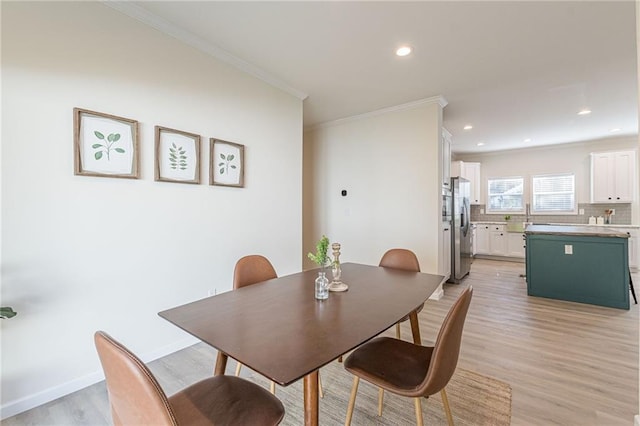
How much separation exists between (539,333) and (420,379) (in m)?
2.28

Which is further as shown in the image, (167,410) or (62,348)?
(62,348)

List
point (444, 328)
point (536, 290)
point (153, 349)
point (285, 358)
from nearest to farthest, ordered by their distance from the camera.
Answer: point (285, 358), point (444, 328), point (153, 349), point (536, 290)

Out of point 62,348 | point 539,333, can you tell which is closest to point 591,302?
point 539,333

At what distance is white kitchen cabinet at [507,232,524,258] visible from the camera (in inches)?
248

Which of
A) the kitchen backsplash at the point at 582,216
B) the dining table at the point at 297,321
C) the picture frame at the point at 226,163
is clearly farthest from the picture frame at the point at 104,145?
the kitchen backsplash at the point at 582,216

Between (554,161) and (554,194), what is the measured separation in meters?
0.74

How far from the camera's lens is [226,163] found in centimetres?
270

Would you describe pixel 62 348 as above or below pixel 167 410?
below

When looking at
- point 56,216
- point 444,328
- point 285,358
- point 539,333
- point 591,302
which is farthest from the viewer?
point 591,302

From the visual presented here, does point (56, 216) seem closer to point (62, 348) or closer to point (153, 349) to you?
point (62, 348)

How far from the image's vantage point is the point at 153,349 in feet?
7.34

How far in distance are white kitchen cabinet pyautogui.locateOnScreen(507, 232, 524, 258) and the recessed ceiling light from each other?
5565 mm

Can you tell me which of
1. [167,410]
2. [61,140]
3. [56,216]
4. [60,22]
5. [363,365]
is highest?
[60,22]

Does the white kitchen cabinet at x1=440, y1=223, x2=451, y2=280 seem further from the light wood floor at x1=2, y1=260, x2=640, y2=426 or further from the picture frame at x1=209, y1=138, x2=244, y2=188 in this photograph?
the picture frame at x1=209, y1=138, x2=244, y2=188
